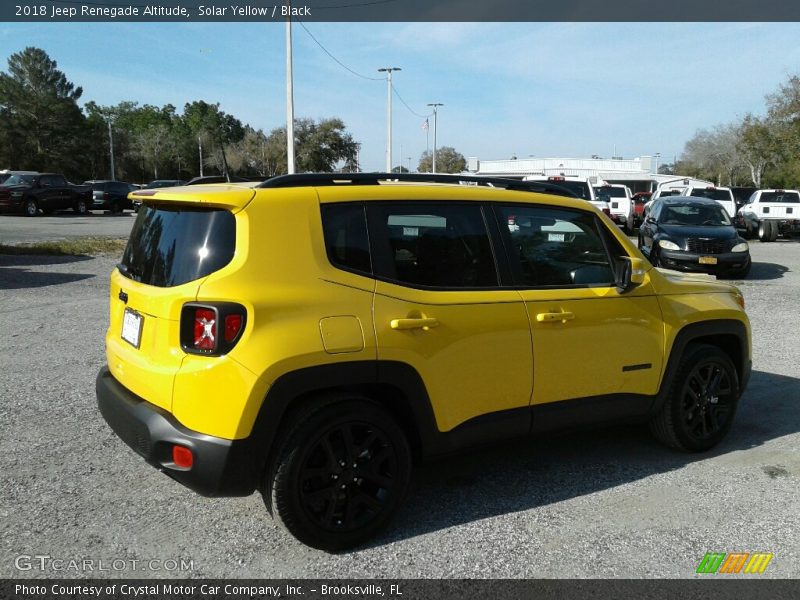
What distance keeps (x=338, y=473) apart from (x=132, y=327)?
4.15 feet

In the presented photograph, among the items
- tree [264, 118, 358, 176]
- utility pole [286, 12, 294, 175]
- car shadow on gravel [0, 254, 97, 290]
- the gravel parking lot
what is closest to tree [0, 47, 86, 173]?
tree [264, 118, 358, 176]

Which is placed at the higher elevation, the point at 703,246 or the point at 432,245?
the point at 432,245

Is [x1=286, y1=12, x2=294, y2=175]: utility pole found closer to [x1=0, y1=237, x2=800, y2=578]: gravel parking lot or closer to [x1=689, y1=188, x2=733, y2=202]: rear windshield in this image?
[x1=689, y1=188, x2=733, y2=202]: rear windshield

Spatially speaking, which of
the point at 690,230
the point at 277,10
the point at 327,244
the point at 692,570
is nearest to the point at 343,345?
the point at 327,244

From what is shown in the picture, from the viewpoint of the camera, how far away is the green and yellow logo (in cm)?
314

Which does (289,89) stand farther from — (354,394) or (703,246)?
(354,394)

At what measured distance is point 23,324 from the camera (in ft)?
26.6

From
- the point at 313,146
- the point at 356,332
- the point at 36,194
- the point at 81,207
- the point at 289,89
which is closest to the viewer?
the point at 356,332

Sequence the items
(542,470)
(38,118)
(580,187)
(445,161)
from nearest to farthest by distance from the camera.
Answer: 1. (542,470)
2. (580,187)
3. (38,118)
4. (445,161)

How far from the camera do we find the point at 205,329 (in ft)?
9.62

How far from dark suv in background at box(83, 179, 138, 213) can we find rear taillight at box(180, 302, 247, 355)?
31744 mm

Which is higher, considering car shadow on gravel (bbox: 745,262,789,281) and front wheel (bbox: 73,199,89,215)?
front wheel (bbox: 73,199,89,215)

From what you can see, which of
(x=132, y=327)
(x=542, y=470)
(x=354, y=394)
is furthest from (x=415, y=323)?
(x=542, y=470)

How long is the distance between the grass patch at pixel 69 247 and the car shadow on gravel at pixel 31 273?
0.42m
